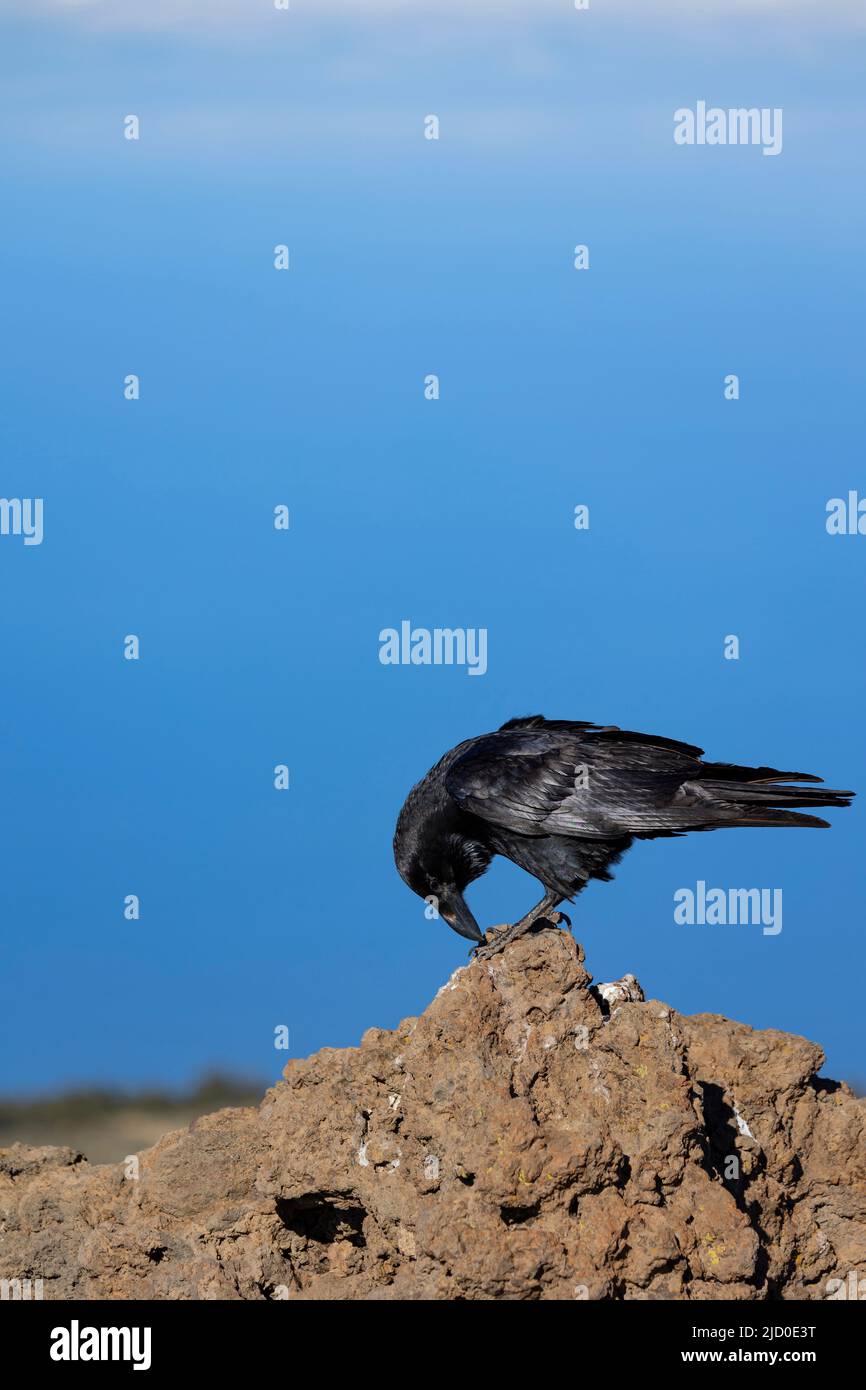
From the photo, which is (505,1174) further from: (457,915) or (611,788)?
(457,915)

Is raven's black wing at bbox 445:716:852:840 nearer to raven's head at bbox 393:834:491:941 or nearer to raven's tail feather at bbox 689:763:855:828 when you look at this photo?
raven's tail feather at bbox 689:763:855:828

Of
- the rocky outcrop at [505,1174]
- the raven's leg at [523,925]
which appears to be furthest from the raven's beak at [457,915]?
the rocky outcrop at [505,1174]

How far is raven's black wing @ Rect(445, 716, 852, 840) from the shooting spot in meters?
9.09

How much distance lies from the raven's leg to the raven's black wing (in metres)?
0.41

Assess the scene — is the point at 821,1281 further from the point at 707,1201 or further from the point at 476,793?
the point at 476,793

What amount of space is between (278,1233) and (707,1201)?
251 centimetres

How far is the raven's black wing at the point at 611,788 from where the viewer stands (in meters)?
9.09

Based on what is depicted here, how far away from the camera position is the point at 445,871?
997 centimetres

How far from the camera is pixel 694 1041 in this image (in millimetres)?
9242

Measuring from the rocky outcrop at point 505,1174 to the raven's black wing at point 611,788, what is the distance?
3.59 feet

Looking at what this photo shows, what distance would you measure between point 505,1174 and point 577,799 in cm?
271

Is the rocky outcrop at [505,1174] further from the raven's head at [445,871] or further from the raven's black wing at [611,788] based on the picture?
the raven's head at [445,871]
